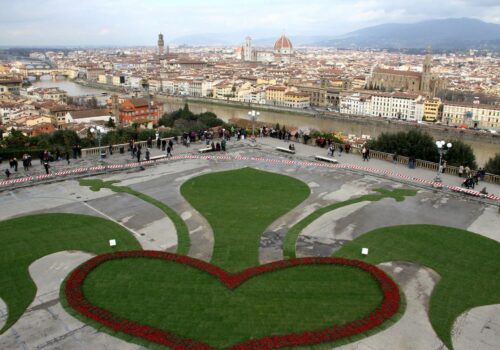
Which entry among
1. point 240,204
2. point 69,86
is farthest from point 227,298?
point 69,86

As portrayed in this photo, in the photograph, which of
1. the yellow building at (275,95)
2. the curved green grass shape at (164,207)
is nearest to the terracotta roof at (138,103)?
the yellow building at (275,95)

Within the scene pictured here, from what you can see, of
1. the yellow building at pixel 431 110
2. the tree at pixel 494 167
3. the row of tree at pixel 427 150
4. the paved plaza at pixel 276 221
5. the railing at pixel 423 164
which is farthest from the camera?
the yellow building at pixel 431 110

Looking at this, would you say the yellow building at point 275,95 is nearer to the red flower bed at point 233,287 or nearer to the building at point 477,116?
the building at point 477,116

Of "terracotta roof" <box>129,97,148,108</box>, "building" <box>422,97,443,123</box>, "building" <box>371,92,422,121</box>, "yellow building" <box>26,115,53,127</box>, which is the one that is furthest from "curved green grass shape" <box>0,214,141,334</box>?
"building" <box>422,97,443,123</box>

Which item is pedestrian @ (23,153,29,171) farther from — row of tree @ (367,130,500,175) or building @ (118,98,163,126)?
building @ (118,98,163,126)

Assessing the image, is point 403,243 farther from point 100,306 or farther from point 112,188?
point 112,188
